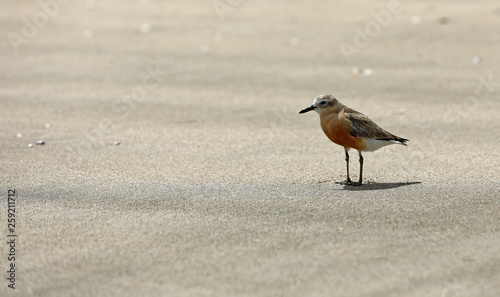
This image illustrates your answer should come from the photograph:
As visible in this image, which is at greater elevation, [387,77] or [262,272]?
[387,77]

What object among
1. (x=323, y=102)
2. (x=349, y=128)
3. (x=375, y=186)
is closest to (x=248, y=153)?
(x=323, y=102)

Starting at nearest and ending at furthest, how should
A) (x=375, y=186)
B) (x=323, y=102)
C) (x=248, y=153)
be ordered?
(x=375, y=186) → (x=323, y=102) → (x=248, y=153)

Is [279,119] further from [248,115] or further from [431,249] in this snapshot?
[431,249]

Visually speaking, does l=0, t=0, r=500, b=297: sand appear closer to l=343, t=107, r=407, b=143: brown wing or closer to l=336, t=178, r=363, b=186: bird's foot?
l=336, t=178, r=363, b=186: bird's foot

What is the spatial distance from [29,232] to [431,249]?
81.1 inches

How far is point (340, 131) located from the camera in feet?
13.6

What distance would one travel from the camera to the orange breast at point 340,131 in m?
4.14

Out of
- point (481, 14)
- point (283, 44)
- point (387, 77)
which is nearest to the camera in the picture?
point (387, 77)

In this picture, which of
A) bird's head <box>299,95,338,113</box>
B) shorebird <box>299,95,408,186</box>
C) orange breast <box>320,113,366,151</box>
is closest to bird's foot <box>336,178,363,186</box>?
shorebird <box>299,95,408,186</box>

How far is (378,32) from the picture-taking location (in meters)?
8.13

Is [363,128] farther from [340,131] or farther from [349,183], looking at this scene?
[349,183]

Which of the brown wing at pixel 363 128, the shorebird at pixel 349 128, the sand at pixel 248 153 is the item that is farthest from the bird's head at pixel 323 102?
the sand at pixel 248 153

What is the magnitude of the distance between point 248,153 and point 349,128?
963 millimetres

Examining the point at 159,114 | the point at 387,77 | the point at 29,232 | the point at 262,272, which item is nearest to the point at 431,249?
the point at 262,272
